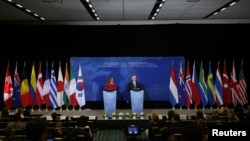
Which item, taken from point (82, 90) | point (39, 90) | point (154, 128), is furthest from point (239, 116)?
point (39, 90)

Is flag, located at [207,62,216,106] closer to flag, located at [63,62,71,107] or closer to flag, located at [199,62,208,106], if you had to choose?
flag, located at [199,62,208,106]

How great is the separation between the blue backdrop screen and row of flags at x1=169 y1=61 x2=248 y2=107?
1.03 m

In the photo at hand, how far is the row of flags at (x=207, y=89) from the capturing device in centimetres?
1888

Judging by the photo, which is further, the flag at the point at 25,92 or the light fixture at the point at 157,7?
the flag at the point at 25,92

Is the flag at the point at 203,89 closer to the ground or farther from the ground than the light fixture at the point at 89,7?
closer to the ground

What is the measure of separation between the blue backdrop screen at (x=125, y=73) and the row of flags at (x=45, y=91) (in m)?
1.09

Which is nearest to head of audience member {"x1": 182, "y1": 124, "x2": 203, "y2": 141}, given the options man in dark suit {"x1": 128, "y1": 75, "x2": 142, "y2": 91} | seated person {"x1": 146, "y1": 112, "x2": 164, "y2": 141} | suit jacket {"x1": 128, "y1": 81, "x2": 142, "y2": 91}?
seated person {"x1": 146, "y1": 112, "x2": 164, "y2": 141}

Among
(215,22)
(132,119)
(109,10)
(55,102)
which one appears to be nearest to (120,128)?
(132,119)

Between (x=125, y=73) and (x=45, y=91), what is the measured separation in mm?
4335

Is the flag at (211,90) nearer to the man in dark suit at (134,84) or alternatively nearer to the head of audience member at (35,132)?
the man in dark suit at (134,84)

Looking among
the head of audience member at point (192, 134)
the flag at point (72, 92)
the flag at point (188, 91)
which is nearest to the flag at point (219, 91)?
the flag at point (188, 91)

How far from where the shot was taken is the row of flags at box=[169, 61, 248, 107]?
61.9 ft

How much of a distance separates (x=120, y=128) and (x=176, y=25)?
713 cm

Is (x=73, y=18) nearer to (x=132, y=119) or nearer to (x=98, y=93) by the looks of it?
(x=98, y=93)
